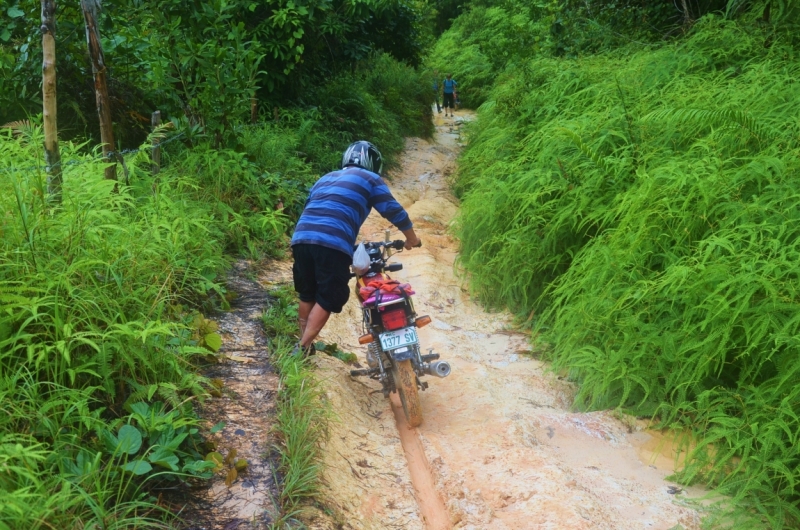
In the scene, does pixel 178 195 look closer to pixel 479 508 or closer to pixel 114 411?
pixel 114 411

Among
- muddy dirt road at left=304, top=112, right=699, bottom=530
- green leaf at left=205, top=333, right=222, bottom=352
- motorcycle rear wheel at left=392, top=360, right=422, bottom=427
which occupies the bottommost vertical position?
muddy dirt road at left=304, top=112, right=699, bottom=530

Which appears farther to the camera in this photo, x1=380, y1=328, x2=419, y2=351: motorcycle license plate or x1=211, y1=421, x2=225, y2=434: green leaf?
x1=380, y1=328, x2=419, y2=351: motorcycle license plate

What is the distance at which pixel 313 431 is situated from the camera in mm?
3443

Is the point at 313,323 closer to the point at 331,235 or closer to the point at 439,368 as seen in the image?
the point at 331,235

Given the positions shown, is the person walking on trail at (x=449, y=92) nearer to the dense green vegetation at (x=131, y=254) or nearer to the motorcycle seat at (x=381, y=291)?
the dense green vegetation at (x=131, y=254)

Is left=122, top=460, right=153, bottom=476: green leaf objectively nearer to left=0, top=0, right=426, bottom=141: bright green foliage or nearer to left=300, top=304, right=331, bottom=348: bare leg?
left=300, top=304, right=331, bottom=348: bare leg

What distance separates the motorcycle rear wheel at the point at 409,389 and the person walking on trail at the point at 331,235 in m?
0.59

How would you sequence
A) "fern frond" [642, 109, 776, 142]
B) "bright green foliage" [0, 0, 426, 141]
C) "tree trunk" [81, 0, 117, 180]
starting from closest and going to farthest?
"tree trunk" [81, 0, 117, 180] → "fern frond" [642, 109, 776, 142] → "bright green foliage" [0, 0, 426, 141]

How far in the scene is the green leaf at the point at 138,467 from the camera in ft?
8.28

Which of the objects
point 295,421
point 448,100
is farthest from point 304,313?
point 448,100

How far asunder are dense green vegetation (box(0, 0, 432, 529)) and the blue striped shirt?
2.54 ft

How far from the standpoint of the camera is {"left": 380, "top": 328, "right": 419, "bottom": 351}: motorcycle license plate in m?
4.24

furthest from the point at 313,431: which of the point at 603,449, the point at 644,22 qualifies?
the point at 644,22

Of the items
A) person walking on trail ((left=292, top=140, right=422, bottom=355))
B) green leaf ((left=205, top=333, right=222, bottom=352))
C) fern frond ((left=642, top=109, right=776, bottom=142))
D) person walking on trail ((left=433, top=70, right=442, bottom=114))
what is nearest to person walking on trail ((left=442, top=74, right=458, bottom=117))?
person walking on trail ((left=433, top=70, right=442, bottom=114))
